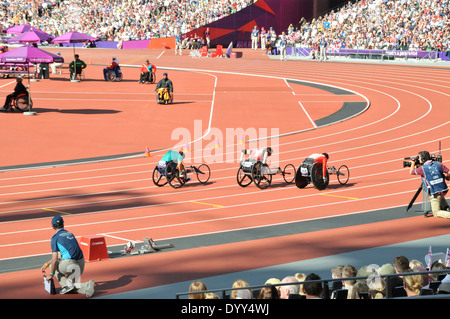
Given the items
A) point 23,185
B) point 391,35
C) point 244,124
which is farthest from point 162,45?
point 23,185

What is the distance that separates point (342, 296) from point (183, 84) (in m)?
34.0

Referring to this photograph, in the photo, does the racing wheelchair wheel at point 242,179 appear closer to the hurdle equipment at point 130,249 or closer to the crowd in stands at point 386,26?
the hurdle equipment at point 130,249

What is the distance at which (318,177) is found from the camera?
662 inches

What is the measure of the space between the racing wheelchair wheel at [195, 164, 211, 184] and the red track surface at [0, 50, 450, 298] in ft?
0.75

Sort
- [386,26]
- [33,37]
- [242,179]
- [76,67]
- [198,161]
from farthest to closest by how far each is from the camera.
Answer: [386,26] → [33,37] → [76,67] → [198,161] → [242,179]

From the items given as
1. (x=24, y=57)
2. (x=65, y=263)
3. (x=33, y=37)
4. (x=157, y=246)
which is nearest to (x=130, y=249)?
(x=157, y=246)

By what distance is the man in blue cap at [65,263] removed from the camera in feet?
30.6

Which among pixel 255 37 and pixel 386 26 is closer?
pixel 386 26

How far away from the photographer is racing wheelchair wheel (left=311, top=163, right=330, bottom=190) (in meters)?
16.7

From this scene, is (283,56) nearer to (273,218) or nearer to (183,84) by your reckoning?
(183,84)

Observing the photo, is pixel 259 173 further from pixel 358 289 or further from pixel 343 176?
pixel 358 289

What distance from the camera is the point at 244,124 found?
26.8m

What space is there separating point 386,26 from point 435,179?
37338 millimetres

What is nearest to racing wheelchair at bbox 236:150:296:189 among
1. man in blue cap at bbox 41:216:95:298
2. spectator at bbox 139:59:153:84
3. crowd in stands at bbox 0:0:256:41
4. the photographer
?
the photographer
